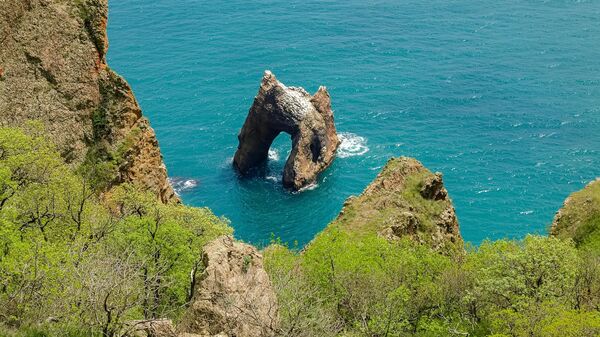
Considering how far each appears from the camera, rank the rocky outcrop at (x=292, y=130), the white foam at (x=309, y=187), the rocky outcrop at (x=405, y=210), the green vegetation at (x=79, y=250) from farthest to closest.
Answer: the rocky outcrop at (x=292, y=130)
the white foam at (x=309, y=187)
the rocky outcrop at (x=405, y=210)
the green vegetation at (x=79, y=250)

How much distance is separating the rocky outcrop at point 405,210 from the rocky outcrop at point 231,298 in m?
27.9

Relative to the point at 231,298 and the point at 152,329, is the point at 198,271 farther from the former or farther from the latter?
the point at 152,329

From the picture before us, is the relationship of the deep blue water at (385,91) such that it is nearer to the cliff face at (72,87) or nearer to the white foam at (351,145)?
the white foam at (351,145)

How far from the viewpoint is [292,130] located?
388ft

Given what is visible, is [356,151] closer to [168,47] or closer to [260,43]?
[260,43]

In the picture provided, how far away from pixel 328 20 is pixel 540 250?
132761 mm

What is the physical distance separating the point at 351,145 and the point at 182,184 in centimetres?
3290

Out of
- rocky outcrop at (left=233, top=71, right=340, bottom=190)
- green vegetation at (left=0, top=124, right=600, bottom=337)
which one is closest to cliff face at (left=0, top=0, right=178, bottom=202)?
green vegetation at (left=0, top=124, right=600, bottom=337)

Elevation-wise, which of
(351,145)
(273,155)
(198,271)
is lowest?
(273,155)

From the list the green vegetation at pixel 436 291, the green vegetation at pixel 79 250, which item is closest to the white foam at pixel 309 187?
the green vegetation at pixel 79 250

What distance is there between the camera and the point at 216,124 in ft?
432

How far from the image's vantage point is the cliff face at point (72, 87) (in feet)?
206

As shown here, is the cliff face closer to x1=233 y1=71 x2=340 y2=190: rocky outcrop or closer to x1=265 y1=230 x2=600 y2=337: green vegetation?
x1=265 y1=230 x2=600 y2=337: green vegetation

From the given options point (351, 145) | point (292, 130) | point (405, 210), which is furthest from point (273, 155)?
point (405, 210)
